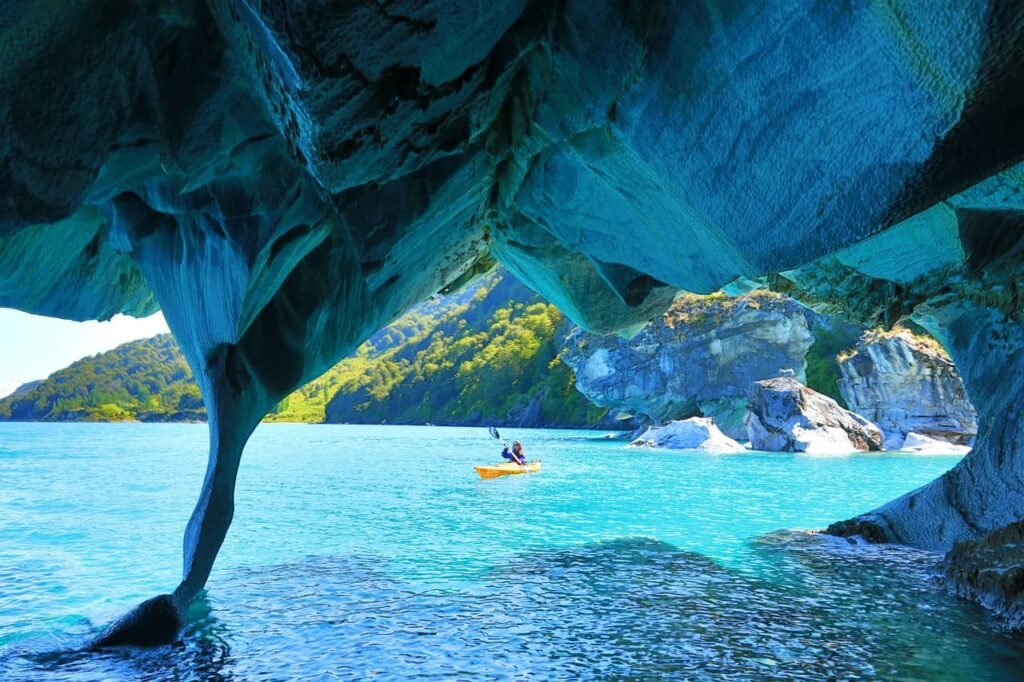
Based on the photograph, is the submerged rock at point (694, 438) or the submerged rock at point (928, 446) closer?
the submerged rock at point (928, 446)

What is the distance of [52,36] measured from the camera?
11.8ft

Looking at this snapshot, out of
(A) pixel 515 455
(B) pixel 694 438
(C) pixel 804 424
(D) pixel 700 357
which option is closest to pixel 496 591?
(A) pixel 515 455

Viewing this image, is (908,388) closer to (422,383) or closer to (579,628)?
(579,628)

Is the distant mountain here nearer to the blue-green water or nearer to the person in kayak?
the person in kayak

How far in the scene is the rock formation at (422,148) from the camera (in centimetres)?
340

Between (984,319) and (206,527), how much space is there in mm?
11471

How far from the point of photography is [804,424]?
37562 millimetres

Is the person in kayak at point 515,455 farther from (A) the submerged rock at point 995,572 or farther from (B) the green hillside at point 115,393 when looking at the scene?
(B) the green hillside at point 115,393

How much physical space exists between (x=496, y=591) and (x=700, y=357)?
42.4m

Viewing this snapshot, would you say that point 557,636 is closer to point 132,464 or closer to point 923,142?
point 923,142

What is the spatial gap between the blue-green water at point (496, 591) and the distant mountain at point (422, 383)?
4525 cm

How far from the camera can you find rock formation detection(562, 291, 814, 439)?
46.9 m

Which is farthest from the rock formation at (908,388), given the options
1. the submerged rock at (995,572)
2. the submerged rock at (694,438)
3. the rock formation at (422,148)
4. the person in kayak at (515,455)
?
the rock formation at (422,148)

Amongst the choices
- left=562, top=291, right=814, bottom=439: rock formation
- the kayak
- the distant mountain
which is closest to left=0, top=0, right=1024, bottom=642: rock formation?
the kayak
